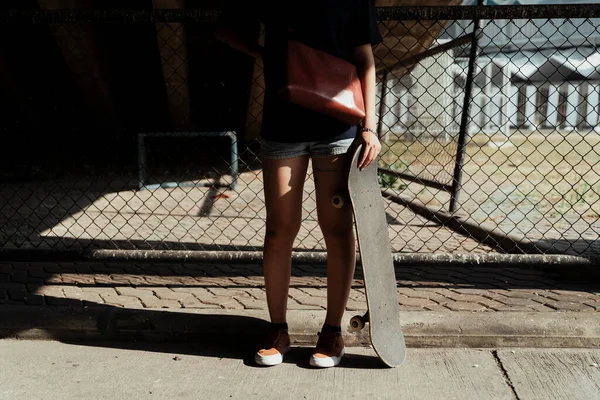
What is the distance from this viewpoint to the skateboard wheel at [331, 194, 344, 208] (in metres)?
3.04

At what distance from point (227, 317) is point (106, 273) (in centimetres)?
156

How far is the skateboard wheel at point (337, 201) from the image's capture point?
3.04 meters

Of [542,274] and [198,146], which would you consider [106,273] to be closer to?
[542,274]

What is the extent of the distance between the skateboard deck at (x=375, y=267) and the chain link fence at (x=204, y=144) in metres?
0.91

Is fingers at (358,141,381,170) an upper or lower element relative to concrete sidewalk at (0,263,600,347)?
upper

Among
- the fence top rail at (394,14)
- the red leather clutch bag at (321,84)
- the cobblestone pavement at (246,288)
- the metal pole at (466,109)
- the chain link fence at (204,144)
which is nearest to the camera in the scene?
the red leather clutch bag at (321,84)

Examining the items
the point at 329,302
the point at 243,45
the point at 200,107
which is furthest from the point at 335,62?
the point at 200,107

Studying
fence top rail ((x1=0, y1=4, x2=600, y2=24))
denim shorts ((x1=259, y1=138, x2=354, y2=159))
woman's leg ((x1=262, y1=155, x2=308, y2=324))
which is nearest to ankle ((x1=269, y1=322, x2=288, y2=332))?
woman's leg ((x1=262, y1=155, x2=308, y2=324))

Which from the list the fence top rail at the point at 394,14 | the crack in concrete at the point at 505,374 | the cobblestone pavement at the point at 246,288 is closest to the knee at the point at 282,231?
the cobblestone pavement at the point at 246,288

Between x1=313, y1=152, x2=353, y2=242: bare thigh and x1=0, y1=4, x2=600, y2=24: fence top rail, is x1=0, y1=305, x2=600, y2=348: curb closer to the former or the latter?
x1=313, y1=152, x2=353, y2=242: bare thigh

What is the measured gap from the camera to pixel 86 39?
8.98m

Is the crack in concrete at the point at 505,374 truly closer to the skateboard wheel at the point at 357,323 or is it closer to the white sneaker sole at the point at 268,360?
the skateboard wheel at the point at 357,323

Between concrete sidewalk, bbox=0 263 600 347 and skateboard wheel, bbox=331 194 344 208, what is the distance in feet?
2.58

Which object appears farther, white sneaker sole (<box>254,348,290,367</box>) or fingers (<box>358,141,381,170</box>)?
white sneaker sole (<box>254,348,290,367</box>)
